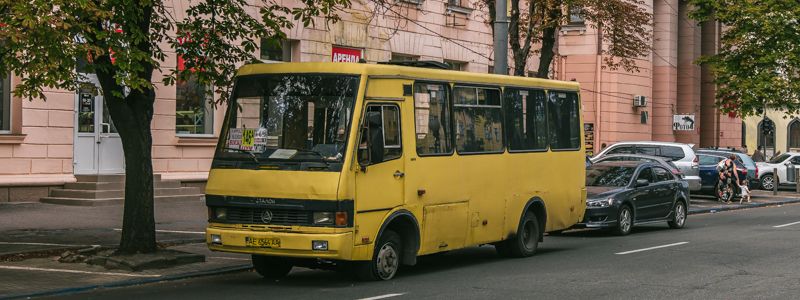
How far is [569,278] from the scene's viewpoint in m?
14.5

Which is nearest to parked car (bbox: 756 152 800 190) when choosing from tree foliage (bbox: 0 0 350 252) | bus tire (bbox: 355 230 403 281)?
tree foliage (bbox: 0 0 350 252)

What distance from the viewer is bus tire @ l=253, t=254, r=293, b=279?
48.2 feet

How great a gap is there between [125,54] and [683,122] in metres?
38.6

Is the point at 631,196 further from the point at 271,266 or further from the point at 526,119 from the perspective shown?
the point at 271,266

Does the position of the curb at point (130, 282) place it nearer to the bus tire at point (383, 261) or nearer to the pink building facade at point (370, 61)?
the bus tire at point (383, 261)

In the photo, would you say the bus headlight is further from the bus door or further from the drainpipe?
the drainpipe

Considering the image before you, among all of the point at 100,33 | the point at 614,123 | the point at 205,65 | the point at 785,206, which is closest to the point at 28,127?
the point at 205,65

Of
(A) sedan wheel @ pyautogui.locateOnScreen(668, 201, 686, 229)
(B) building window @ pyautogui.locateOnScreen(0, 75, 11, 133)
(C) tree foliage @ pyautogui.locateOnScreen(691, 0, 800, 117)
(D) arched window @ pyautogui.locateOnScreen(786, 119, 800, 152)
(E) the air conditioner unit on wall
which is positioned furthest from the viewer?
(D) arched window @ pyautogui.locateOnScreen(786, 119, 800, 152)

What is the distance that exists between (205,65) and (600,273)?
6.15m

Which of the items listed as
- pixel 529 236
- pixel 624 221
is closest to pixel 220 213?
pixel 529 236

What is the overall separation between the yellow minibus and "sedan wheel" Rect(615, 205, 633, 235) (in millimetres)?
6598

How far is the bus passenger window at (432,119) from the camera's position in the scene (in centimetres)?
1473

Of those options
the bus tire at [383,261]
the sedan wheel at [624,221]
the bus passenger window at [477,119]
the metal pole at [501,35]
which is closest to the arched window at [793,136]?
the sedan wheel at [624,221]

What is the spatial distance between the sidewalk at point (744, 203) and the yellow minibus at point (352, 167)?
57.3ft
